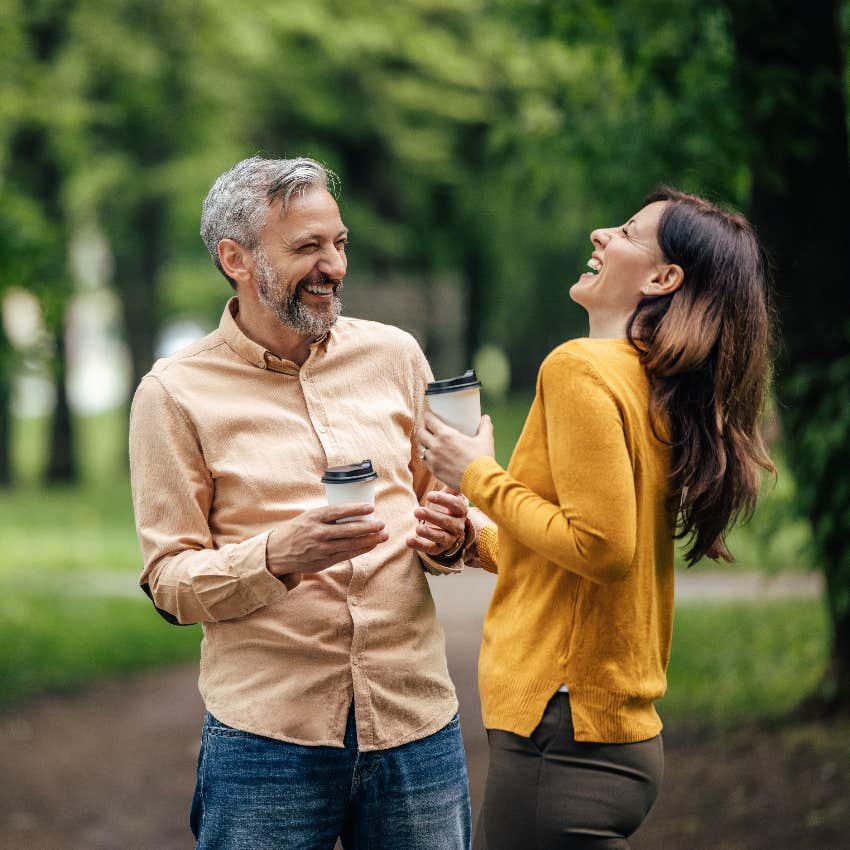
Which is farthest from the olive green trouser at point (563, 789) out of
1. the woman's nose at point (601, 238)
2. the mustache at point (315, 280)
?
the mustache at point (315, 280)

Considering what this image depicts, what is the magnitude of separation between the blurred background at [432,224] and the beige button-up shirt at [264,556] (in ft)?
4.09

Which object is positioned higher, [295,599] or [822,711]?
[295,599]

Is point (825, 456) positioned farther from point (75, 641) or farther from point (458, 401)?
point (75, 641)

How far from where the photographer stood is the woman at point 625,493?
2.37m

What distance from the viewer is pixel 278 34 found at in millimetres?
16859

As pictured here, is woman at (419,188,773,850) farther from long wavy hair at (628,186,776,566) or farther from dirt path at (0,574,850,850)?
dirt path at (0,574,850,850)

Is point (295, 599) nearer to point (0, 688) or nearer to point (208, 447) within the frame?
point (208, 447)

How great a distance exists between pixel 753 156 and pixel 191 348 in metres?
3.85

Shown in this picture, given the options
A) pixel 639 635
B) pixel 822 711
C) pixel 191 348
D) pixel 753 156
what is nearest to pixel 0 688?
pixel 822 711

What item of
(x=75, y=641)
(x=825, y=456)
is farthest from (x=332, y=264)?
(x=75, y=641)

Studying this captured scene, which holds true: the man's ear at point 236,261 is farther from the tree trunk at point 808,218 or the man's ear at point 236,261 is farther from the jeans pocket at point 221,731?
the tree trunk at point 808,218

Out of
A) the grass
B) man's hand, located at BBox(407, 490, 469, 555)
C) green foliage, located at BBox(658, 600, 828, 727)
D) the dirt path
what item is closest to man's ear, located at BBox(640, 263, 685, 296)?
man's hand, located at BBox(407, 490, 469, 555)

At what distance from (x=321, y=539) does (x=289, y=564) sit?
0.33 ft

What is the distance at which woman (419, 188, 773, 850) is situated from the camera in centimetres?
237
